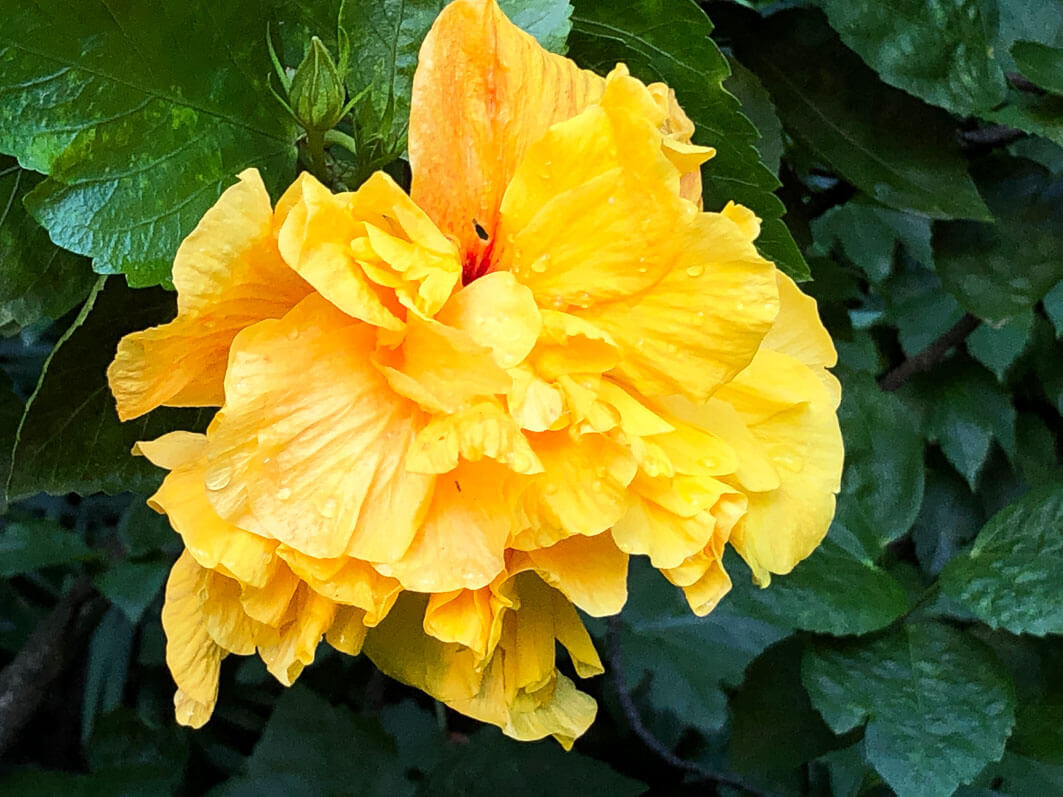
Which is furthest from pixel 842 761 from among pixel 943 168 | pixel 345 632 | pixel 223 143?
pixel 223 143

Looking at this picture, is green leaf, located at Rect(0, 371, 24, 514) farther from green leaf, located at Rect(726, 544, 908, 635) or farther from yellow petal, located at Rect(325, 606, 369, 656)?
green leaf, located at Rect(726, 544, 908, 635)

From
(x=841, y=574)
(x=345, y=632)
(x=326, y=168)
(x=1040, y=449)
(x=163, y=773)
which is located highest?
(x=326, y=168)

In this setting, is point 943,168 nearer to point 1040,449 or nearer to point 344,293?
point 344,293

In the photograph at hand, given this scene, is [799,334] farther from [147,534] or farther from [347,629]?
[147,534]

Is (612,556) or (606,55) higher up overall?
(606,55)

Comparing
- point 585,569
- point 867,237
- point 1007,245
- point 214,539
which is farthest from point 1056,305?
point 214,539

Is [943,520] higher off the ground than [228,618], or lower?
lower

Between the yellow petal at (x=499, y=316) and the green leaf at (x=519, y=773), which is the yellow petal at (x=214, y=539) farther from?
the green leaf at (x=519, y=773)
